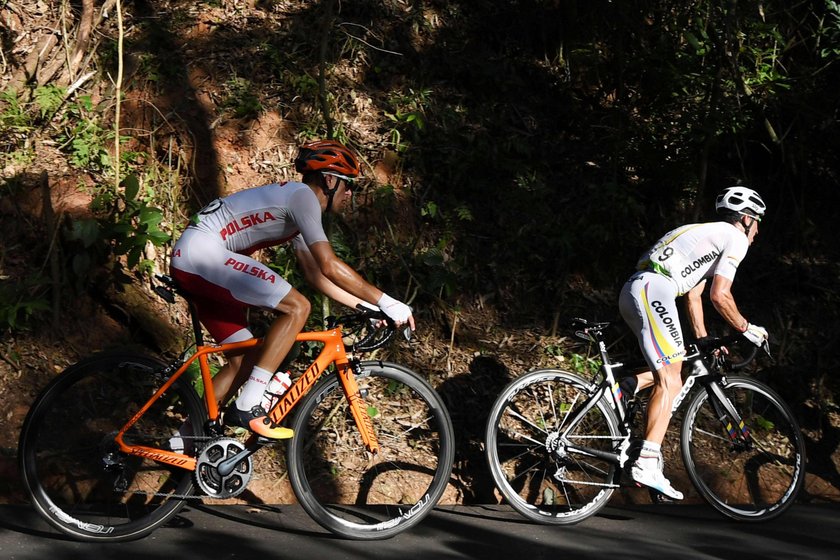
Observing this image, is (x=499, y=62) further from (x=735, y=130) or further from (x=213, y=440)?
(x=213, y=440)

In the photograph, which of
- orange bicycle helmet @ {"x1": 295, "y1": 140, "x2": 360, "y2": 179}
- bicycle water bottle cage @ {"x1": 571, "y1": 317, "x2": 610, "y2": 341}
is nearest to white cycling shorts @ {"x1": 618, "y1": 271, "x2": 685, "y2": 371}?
bicycle water bottle cage @ {"x1": 571, "y1": 317, "x2": 610, "y2": 341}

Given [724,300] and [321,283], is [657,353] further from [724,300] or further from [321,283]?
[321,283]

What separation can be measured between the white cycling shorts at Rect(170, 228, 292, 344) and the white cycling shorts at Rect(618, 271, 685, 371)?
7.89ft

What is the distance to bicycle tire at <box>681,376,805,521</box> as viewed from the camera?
6328mm

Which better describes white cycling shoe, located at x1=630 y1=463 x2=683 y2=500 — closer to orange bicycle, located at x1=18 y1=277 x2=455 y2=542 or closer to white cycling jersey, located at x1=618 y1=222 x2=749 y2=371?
white cycling jersey, located at x1=618 y1=222 x2=749 y2=371

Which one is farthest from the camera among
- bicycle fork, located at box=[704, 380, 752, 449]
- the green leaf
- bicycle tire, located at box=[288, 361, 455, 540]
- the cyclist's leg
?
the green leaf

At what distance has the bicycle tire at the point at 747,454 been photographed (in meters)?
6.33

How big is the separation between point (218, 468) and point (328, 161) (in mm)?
1834

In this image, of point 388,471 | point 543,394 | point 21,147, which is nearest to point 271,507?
point 388,471

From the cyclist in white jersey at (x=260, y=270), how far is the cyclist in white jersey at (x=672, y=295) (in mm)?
1793

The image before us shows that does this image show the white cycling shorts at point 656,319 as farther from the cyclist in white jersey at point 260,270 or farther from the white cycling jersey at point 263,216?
the white cycling jersey at point 263,216

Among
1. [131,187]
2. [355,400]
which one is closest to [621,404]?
[355,400]

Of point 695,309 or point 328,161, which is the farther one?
point 695,309

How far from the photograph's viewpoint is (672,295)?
20.0 feet
